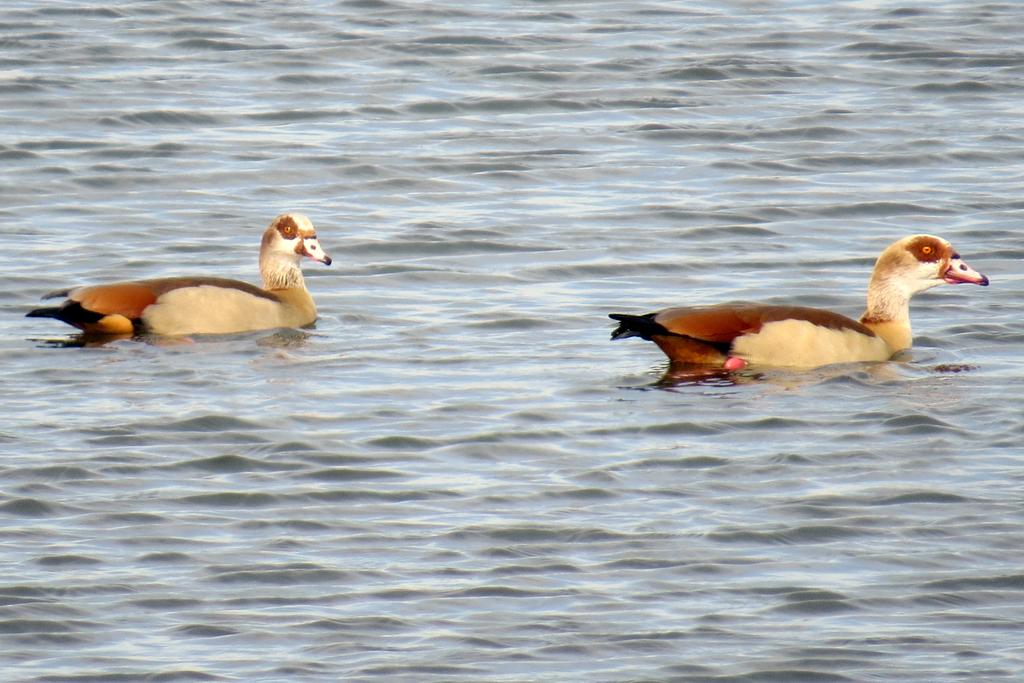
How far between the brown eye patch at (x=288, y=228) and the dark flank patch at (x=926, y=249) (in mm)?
3938

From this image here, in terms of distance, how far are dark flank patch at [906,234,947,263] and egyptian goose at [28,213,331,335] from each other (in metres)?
3.78

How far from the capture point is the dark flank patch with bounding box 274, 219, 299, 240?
1503cm

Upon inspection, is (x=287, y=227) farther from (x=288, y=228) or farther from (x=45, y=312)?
(x=45, y=312)

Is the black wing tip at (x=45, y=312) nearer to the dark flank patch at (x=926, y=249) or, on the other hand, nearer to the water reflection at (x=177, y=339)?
the water reflection at (x=177, y=339)

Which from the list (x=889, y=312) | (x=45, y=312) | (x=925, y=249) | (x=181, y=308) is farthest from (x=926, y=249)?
(x=45, y=312)

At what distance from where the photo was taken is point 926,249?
46.2 ft

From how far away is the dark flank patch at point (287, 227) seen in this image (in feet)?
49.3

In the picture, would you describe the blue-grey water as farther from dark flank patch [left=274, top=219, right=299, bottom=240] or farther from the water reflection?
dark flank patch [left=274, top=219, right=299, bottom=240]

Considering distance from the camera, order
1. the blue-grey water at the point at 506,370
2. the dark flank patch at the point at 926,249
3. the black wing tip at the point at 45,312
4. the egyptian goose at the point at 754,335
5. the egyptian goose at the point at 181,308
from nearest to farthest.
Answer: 1. the blue-grey water at the point at 506,370
2. the egyptian goose at the point at 754,335
3. the black wing tip at the point at 45,312
4. the egyptian goose at the point at 181,308
5. the dark flank patch at the point at 926,249

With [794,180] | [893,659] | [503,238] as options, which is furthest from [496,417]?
[794,180]

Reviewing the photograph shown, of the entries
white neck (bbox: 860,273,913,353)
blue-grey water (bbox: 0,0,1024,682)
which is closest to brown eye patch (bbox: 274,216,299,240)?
blue-grey water (bbox: 0,0,1024,682)

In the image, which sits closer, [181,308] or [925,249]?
[181,308]

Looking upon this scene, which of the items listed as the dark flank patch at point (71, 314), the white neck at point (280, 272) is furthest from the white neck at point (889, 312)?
the dark flank patch at point (71, 314)

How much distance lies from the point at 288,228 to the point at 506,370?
253 cm
